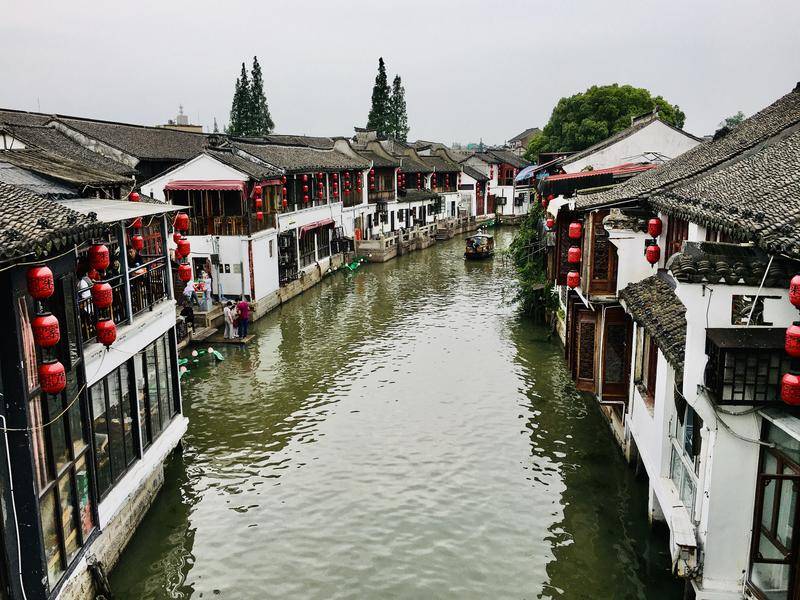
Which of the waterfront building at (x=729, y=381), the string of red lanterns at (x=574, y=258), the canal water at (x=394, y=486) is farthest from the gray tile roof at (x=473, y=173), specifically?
the waterfront building at (x=729, y=381)

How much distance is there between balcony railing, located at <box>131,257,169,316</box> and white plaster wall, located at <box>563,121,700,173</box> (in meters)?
19.5

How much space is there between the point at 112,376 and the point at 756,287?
359 inches

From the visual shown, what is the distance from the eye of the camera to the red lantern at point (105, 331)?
9.97 meters

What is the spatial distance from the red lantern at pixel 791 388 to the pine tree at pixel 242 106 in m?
66.6

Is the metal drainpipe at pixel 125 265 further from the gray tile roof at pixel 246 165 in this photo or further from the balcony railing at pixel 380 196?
the balcony railing at pixel 380 196

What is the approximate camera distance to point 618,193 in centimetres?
1385

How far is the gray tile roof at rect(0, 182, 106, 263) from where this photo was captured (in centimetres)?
693

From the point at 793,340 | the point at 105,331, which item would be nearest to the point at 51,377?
the point at 105,331

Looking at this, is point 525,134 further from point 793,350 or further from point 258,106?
point 793,350

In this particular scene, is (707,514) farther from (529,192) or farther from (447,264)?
(529,192)

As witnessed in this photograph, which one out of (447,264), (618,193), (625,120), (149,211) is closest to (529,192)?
(625,120)

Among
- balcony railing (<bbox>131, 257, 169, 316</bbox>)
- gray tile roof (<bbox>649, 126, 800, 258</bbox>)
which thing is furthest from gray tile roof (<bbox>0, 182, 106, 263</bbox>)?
gray tile roof (<bbox>649, 126, 800, 258</bbox>)

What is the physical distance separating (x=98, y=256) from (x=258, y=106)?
62.4 m

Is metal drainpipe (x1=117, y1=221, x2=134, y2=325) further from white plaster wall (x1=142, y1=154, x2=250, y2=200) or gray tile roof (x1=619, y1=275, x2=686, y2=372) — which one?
white plaster wall (x1=142, y1=154, x2=250, y2=200)
